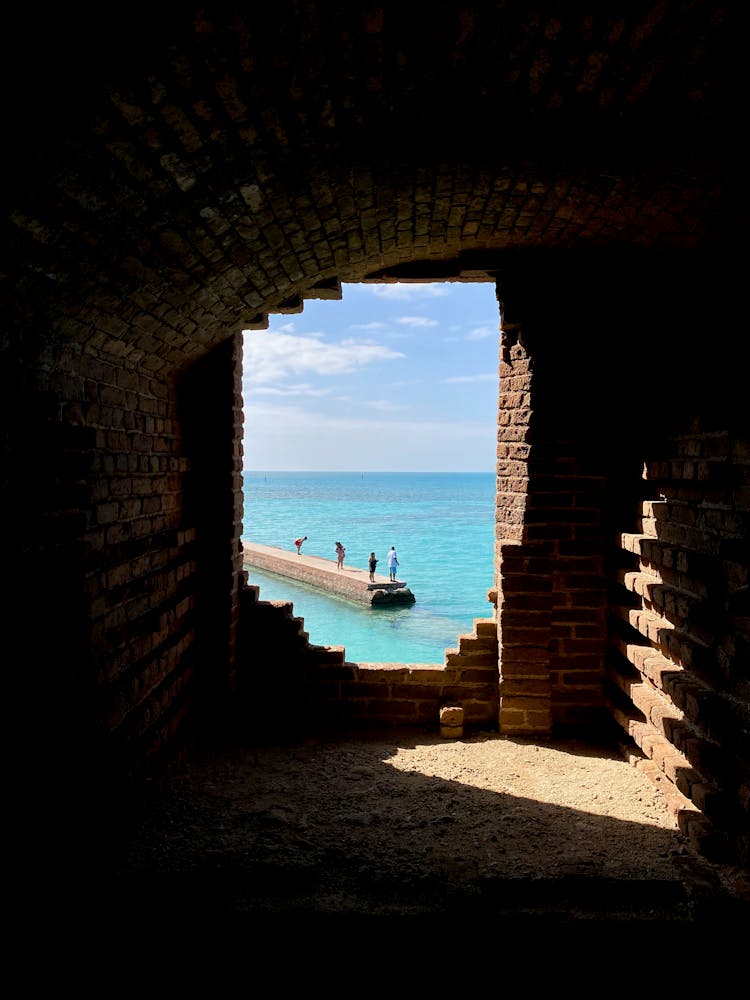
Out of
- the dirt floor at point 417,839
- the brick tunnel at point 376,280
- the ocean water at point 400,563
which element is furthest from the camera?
the ocean water at point 400,563

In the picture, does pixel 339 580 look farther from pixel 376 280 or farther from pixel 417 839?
pixel 417 839

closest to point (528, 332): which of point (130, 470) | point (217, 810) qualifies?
point (130, 470)

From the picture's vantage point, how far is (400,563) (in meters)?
47.2

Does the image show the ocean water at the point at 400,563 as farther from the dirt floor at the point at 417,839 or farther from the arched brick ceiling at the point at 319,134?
the arched brick ceiling at the point at 319,134

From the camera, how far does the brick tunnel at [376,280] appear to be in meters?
2.20

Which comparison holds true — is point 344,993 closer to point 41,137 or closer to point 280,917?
point 280,917

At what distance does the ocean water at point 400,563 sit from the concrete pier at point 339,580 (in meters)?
0.44

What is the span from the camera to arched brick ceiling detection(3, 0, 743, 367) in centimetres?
202

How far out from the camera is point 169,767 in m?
4.44

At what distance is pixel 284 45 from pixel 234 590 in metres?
4.08

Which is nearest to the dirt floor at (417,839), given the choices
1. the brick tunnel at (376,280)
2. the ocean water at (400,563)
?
the brick tunnel at (376,280)

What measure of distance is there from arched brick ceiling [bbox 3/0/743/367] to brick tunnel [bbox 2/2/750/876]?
0.01 metres

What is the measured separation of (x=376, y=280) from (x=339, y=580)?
23382 millimetres

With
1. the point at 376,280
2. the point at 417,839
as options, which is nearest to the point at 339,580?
the point at 376,280
